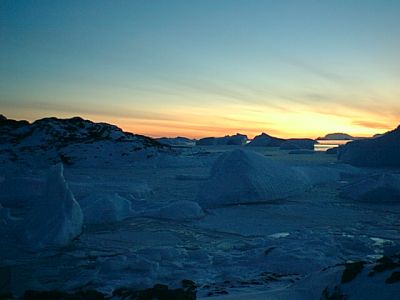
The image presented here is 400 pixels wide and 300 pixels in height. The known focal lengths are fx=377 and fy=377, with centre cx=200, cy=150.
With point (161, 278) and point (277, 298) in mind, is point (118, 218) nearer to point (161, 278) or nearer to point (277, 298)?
point (161, 278)

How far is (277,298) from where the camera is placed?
10.7ft

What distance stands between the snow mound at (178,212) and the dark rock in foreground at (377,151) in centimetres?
1794

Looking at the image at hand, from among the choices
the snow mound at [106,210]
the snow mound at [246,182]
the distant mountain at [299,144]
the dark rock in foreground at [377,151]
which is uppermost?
the distant mountain at [299,144]

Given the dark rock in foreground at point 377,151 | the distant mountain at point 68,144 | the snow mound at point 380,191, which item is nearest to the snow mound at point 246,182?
the snow mound at point 380,191

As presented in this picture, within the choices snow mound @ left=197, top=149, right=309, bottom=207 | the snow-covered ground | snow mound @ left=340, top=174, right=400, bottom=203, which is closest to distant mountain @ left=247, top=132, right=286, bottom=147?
snow mound @ left=197, top=149, right=309, bottom=207

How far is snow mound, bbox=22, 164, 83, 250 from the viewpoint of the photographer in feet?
19.1

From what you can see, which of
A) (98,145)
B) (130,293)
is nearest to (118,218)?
(130,293)

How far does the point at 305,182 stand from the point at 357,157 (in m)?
13.1

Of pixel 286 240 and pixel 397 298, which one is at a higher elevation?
pixel 397 298

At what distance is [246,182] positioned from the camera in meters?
10.1

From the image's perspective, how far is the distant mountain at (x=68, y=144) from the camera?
26797 mm

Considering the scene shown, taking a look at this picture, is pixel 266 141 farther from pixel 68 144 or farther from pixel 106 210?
pixel 106 210

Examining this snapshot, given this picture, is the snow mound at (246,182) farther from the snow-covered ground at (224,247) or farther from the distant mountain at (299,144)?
the distant mountain at (299,144)

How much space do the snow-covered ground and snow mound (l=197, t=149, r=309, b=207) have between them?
0.04 meters
